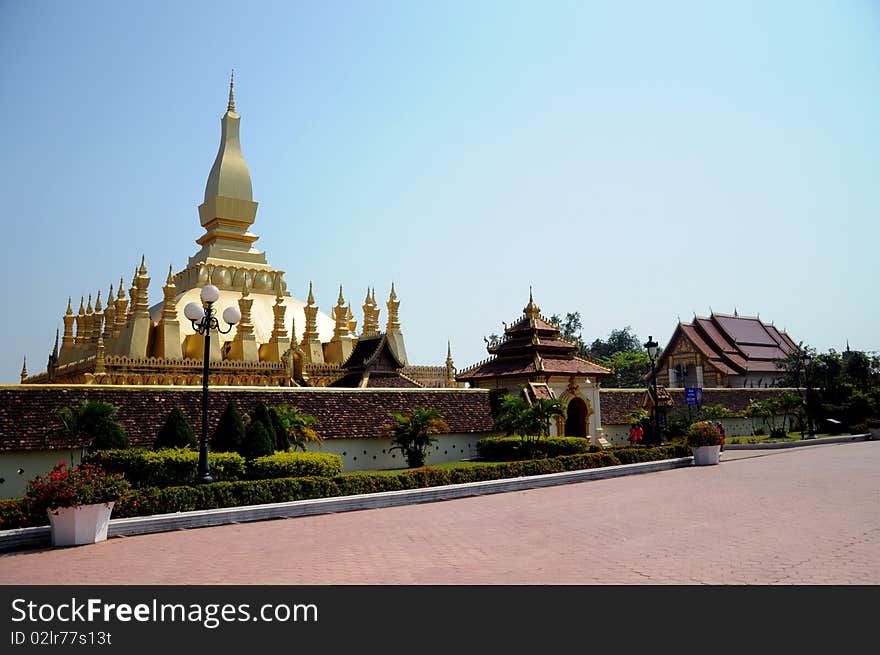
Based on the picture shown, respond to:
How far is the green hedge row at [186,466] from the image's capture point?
45.2ft

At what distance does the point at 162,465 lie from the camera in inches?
547

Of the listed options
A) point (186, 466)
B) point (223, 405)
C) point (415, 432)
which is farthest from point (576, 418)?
point (186, 466)

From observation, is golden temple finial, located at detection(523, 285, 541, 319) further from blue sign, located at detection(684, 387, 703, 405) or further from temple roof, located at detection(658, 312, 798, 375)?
temple roof, located at detection(658, 312, 798, 375)

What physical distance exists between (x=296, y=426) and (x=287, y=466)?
2.79 m

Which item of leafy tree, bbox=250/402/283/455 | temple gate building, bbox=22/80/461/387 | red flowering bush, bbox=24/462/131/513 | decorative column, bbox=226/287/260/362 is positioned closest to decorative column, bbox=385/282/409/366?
temple gate building, bbox=22/80/461/387

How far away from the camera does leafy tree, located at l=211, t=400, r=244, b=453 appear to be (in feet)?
50.6

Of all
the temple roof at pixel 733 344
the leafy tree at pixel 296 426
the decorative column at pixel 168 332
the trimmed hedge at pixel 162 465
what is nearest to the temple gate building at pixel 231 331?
the decorative column at pixel 168 332

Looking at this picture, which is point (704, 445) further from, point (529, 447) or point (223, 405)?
point (223, 405)

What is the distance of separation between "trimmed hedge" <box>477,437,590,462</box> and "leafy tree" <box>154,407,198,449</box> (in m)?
9.13

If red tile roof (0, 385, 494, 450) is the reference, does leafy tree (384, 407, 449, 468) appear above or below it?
below

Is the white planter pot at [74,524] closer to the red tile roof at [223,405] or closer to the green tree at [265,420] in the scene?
the red tile roof at [223,405]

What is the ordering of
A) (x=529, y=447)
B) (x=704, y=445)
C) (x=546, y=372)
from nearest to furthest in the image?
(x=529, y=447), (x=704, y=445), (x=546, y=372)
